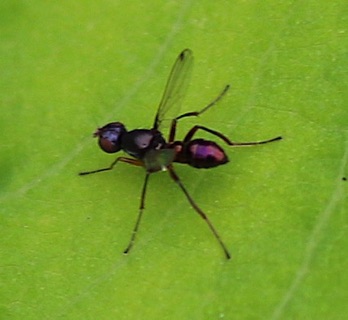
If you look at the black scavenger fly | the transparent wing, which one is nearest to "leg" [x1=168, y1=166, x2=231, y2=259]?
the black scavenger fly

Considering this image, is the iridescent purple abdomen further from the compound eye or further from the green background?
the compound eye

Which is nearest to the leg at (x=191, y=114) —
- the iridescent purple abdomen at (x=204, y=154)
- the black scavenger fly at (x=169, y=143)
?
the black scavenger fly at (x=169, y=143)

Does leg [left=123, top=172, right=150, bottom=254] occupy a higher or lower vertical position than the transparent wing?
lower

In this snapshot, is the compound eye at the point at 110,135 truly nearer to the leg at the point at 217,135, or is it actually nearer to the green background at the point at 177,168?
the green background at the point at 177,168

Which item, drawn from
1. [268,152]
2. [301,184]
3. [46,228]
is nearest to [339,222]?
[301,184]

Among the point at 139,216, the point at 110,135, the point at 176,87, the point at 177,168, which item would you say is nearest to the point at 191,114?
the point at 176,87

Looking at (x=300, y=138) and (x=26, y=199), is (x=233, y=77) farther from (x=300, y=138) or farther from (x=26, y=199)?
(x=26, y=199)

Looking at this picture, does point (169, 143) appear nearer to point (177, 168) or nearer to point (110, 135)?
point (177, 168)

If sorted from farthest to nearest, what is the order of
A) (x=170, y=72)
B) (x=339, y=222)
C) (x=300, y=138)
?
(x=170, y=72)
(x=300, y=138)
(x=339, y=222)
